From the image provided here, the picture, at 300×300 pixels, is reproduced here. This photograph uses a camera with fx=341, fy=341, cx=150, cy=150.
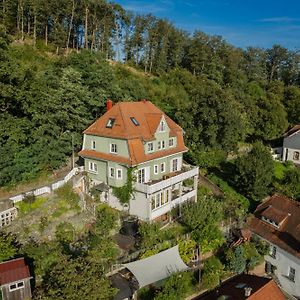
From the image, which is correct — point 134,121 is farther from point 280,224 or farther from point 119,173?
point 280,224

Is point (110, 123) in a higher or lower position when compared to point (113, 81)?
lower

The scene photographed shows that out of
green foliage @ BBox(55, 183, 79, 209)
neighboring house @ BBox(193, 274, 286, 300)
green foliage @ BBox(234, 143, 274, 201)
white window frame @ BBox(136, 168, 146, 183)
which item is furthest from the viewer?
green foliage @ BBox(234, 143, 274, 201)

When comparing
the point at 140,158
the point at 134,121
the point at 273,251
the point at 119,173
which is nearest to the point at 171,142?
the point at 134,121

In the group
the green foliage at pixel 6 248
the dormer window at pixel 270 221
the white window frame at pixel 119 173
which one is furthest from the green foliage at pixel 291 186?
the green foliage at pixel 6 248

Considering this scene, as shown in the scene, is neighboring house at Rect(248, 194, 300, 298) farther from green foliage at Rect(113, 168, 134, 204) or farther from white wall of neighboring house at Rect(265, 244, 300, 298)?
green foliage at Rect(113, 168, 134, 204)

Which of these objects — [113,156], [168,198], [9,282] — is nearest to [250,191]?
[168,198]

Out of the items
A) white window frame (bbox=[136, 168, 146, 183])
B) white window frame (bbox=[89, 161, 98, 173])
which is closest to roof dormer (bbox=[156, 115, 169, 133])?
white window frame (bbox=[136, 168, 146, 183])

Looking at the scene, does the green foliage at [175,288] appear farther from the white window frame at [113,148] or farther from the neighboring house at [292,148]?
the neighboring house at [292,148]
